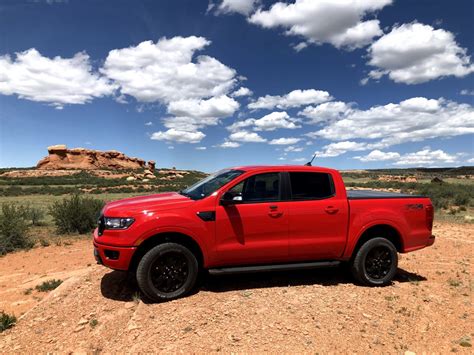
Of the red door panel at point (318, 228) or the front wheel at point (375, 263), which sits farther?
the front wheel at point (375, 263)

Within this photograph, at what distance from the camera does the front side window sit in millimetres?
5668

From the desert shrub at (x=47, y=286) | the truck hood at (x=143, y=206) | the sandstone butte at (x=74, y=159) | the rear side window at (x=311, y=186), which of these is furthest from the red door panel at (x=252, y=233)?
the sandstone butte at (x=74, y=159)

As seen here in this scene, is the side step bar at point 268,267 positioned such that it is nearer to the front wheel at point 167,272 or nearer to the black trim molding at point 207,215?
the front wheel at point 167,272

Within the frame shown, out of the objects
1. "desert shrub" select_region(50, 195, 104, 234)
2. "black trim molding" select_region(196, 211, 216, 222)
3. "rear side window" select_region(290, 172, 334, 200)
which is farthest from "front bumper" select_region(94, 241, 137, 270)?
"desert shrub" select_region(50, 195, 104, 234)

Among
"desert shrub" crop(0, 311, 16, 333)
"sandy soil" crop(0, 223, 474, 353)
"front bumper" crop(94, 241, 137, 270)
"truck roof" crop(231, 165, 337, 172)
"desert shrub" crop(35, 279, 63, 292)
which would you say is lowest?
"desert shrub" crop(35, 279, 63, 292)

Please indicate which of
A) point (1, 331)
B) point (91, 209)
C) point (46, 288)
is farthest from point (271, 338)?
point (91, 209)

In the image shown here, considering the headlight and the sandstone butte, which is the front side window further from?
the sandstone butte

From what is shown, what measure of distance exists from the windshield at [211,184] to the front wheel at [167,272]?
0.87 m

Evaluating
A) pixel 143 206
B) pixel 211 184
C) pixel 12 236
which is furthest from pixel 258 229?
pixel 12 236

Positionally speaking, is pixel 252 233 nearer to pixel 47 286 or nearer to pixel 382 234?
pixel 382 234

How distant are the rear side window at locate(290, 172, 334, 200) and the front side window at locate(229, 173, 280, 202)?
0.27 meters

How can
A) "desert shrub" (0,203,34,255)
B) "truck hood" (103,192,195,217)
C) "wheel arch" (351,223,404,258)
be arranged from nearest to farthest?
1. "truck hood" (103,192,195,217)
2. "wheel arch" (351,223,404,258)
3. "desert shrub" (0,203,34,255)

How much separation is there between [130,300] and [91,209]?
398 inches

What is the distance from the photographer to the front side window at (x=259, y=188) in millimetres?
5668
